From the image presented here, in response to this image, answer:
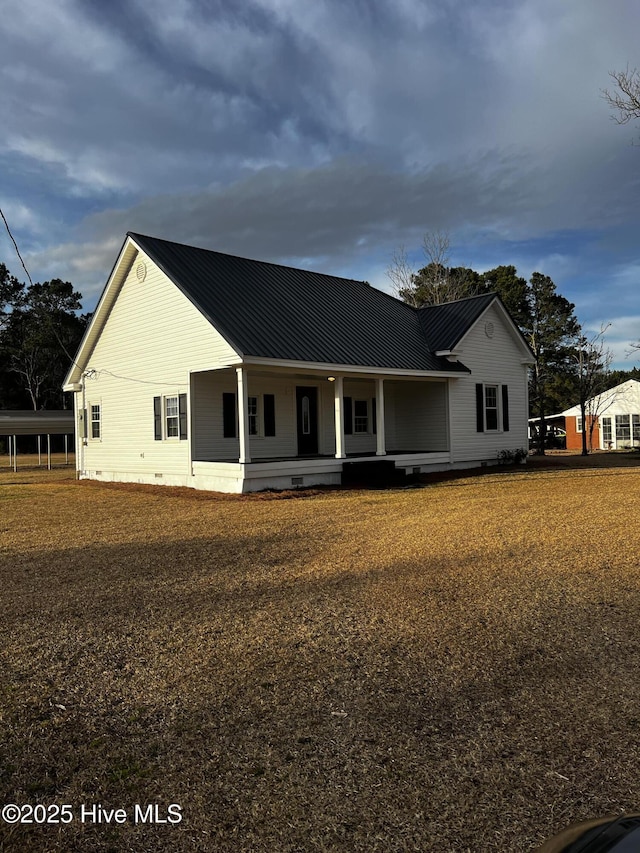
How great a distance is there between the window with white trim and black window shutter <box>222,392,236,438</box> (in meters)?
5.66

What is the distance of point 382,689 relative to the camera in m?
4.23

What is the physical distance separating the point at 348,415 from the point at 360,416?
0.58 metres

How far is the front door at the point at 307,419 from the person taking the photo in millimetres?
20469

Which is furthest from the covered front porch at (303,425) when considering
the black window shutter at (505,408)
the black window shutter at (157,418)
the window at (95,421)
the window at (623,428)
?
the window at (623,428)

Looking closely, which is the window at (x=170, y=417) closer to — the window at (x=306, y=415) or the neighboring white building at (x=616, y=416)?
the window at (x=306, y=415)

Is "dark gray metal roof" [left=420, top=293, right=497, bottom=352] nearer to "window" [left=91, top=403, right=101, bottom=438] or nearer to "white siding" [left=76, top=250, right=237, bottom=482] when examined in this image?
"white siding" [left=76, top=250, right=237, bottom=482]

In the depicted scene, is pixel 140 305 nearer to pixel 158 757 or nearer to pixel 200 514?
pixel 200 514

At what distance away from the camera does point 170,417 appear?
18344 mm

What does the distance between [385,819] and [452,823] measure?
29cm

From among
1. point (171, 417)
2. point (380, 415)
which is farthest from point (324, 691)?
point (171, 417)

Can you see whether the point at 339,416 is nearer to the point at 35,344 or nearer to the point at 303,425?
the point at 303,425

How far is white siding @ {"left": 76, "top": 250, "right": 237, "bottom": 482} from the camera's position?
56.5 feet

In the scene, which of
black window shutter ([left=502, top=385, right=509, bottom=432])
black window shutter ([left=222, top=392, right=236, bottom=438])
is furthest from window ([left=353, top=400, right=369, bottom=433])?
black window shutter ([left=502, top=385, right=509, bottom=432])

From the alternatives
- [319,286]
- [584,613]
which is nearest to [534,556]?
[584,613]
